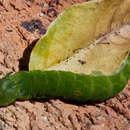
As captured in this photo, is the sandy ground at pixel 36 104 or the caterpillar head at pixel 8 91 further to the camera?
the sandy ground at pixel 36 104

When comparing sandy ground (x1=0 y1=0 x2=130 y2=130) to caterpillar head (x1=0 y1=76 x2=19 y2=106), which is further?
sandy ground (x1=0 y1=0 x2=130 y2=130)

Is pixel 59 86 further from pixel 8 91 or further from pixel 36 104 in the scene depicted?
pixel 8 91

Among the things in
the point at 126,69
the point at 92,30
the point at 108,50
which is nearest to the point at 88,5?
the point at 92,30

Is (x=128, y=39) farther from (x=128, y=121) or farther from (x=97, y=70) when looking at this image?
(x=128, y=121)
